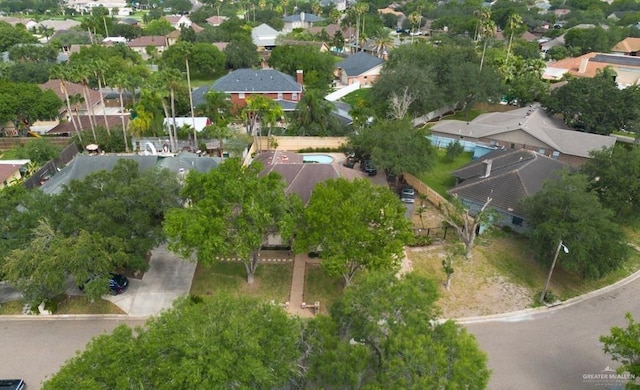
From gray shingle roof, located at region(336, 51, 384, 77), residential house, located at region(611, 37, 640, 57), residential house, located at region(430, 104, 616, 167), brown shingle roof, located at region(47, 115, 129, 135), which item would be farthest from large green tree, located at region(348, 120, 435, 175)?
residential house, located at region(611, 37, 640, 57)

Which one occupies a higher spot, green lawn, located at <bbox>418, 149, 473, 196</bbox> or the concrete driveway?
green lawn, located at <bbox>418, 149, 473, 196</bbox>

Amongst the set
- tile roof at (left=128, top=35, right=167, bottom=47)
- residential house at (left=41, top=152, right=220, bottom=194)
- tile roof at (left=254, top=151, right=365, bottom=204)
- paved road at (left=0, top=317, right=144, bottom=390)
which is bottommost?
paved road at (left=0, top=317, right=144, bottom=390)

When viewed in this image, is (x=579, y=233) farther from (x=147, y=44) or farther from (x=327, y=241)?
(x=147, y=44)

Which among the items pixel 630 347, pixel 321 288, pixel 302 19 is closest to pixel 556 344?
pixel 630 347

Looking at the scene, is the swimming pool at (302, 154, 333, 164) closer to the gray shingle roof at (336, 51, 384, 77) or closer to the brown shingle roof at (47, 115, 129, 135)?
the brown shingle roof at (47, 115, 129, 135)

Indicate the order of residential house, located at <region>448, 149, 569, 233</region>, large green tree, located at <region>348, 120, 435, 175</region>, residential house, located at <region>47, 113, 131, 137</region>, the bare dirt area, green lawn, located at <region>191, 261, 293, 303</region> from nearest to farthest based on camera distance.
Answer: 1. the bare dirt area
2. green lawn, located at <region>191, 261, 293, 303</region>
3. residential house, located at <region>448, 149, 569, 233</region>
4. large green tree, located at <region>348, 120, 435, 175</region>
5. residential house, located at <region>47, 113, 131, 137</region>

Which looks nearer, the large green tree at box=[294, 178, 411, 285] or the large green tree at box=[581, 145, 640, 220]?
the large green tree at box=[294, 178, 411, 285]
